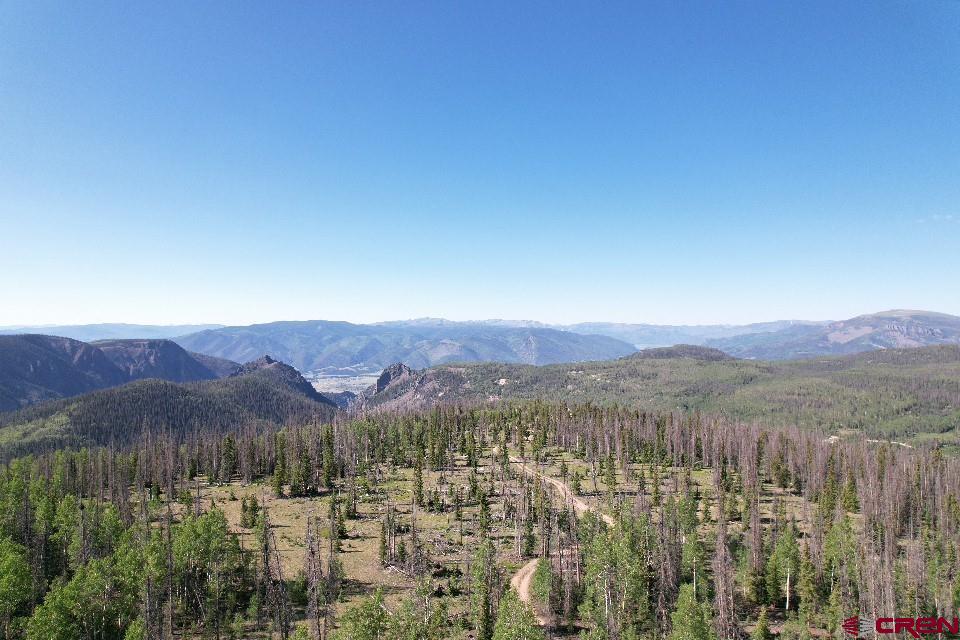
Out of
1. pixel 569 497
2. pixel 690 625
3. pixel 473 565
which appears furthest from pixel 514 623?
pixel 569 497

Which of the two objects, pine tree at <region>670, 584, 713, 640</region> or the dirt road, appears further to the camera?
the dirt road

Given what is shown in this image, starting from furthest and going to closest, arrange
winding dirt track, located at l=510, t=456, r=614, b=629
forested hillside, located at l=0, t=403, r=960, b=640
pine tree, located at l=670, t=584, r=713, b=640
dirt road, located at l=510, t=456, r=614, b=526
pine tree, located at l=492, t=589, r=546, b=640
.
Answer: dirt road, located at l=510, t=456, r=614, b=526
winding dirt track, located at l=510, t=456, r=614, b=629
forested hillside, located at l=0, t=403, r=960, b=640
pine tree, located at l=670, t=584, r=713, b=640
pine tree, located at l=492, t=589, r=546, b=640

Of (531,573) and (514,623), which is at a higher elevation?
(514,623)

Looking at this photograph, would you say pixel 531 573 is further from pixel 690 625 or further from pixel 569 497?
pixel 569 497

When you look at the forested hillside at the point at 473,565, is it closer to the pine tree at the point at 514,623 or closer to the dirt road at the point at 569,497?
the pine tree at the point at 514,623

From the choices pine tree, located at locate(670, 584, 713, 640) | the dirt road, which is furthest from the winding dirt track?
pine tree, located at locate(670, 584, 713, 640)

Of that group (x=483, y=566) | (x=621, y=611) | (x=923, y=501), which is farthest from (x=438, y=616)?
(x=923, y=501)

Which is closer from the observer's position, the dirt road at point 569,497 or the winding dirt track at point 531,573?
the winding dirt track at point 531,573

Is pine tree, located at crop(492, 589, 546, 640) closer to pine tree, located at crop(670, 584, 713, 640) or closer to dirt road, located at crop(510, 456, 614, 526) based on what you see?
pine tree, located at crop(670, 584, 713, 640)

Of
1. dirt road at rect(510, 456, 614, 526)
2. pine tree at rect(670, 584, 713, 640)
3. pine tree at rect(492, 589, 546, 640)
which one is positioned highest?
pine tree at rect(492, 589, 546, 640)

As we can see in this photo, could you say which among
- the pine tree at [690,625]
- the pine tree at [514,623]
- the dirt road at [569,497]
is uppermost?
the pine tree at [514,623]

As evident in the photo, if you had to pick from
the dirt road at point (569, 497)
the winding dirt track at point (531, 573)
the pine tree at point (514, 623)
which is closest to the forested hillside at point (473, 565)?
the pine tree at point (514, 623)

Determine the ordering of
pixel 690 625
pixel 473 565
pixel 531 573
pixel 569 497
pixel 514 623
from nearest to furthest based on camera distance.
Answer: pixel 514 623 → pixel 690 625 → pixel 473 565 → pixel 531 573 → pixel 569 497
